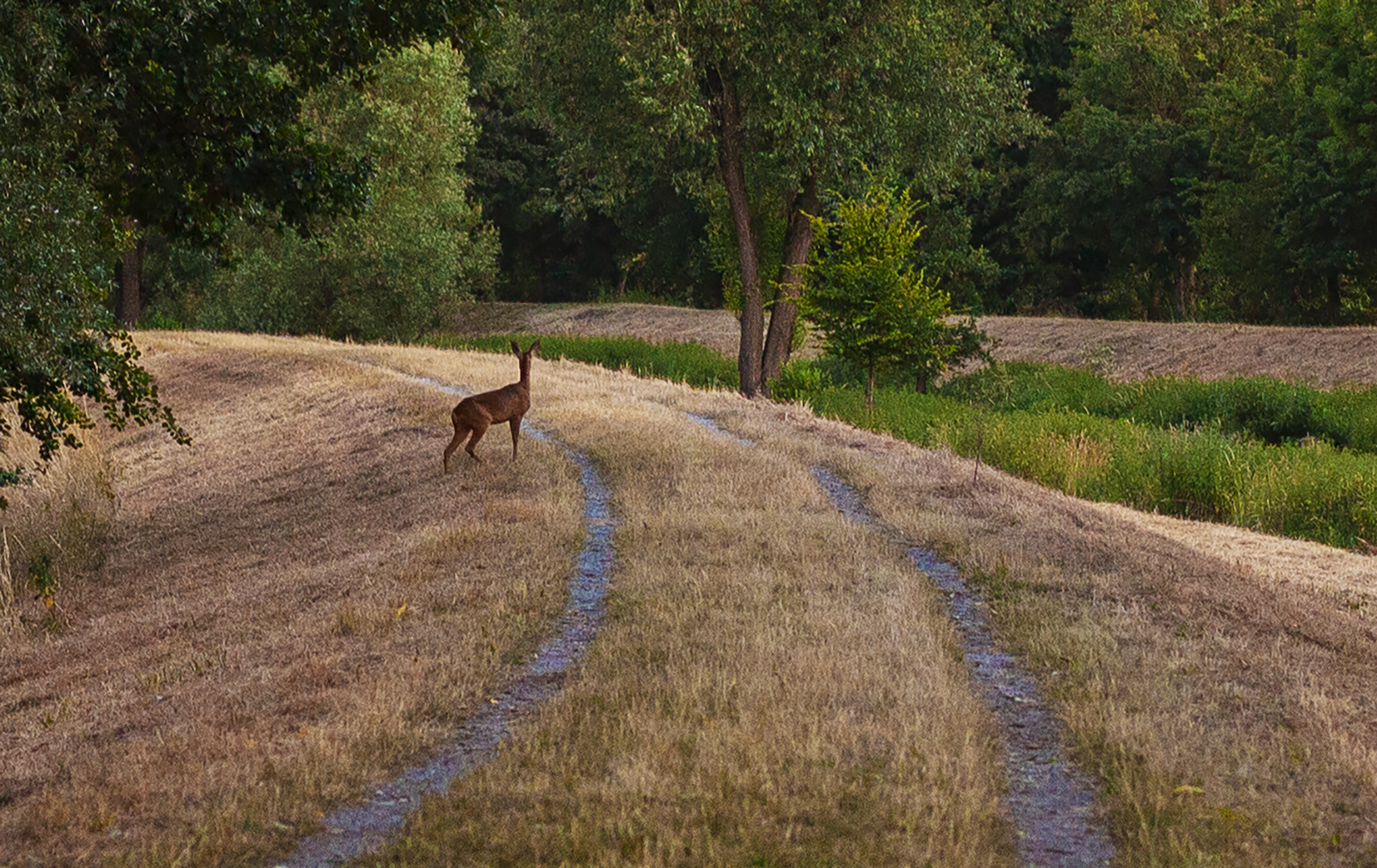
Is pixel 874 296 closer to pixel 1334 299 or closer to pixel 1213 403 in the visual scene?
pixel 1213 403

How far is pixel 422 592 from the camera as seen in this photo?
927cm

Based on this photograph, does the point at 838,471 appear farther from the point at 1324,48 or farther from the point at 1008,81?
the point at 1324,48

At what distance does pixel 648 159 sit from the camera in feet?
86.2

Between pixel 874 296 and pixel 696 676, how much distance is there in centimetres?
1674

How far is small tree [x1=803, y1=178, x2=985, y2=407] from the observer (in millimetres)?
22984

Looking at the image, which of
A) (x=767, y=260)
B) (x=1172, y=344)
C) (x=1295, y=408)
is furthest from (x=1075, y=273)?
(x=1295, y=408)

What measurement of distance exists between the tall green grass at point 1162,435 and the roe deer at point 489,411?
593 cm

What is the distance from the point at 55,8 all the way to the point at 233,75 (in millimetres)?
2649

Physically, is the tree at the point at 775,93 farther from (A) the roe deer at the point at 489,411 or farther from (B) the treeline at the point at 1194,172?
(A) the roe deer at the point at 489,411

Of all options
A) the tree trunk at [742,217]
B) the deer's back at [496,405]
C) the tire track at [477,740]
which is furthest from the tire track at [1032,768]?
the tree trunk at [742,217]

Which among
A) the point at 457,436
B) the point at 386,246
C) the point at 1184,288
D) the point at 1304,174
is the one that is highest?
the point at 1304,174

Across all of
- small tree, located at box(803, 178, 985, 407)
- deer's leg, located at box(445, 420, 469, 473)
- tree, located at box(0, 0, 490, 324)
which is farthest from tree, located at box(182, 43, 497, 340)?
tree, located at box(0, 0, 490, 324)

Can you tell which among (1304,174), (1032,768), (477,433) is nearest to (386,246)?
(1304,174)

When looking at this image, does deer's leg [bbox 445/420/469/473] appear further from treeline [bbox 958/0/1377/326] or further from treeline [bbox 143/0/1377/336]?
treeline [bbox 958/0/1377/326]
